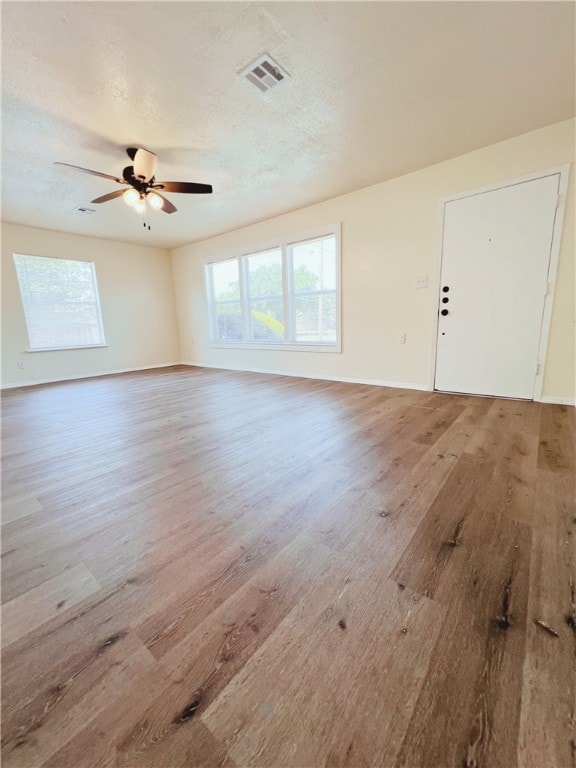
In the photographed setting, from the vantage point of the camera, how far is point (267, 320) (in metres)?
5.46

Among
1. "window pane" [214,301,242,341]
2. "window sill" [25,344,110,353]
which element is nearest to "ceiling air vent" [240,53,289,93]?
"window pane" [214,301,242,341]

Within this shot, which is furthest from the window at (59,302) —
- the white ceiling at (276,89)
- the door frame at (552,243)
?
the door frame at (552,243)

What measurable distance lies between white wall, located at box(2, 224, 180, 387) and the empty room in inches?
3.2

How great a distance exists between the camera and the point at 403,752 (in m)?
0.65

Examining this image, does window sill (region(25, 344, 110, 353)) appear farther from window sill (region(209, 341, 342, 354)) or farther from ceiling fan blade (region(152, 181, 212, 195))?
ceiling fan blade (region(152, 181, 212, 195))

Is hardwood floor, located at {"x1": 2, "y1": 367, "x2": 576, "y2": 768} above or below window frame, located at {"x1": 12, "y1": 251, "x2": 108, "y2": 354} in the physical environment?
below

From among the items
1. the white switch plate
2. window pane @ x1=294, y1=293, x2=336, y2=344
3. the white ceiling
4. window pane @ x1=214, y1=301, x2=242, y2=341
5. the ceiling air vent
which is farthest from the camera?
window pane @ x1=214, y1=301, x2=242, y2=341

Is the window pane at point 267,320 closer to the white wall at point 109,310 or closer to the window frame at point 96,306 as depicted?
the white wall at point 109,310

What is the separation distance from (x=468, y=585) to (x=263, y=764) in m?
0.82

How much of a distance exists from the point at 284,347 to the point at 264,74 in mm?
3503

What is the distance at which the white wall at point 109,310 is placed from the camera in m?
4.84

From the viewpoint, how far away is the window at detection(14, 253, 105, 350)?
5.00 meters

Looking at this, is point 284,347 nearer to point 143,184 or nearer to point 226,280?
point 226,280

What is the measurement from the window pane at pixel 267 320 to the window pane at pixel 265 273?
6.7 inches
